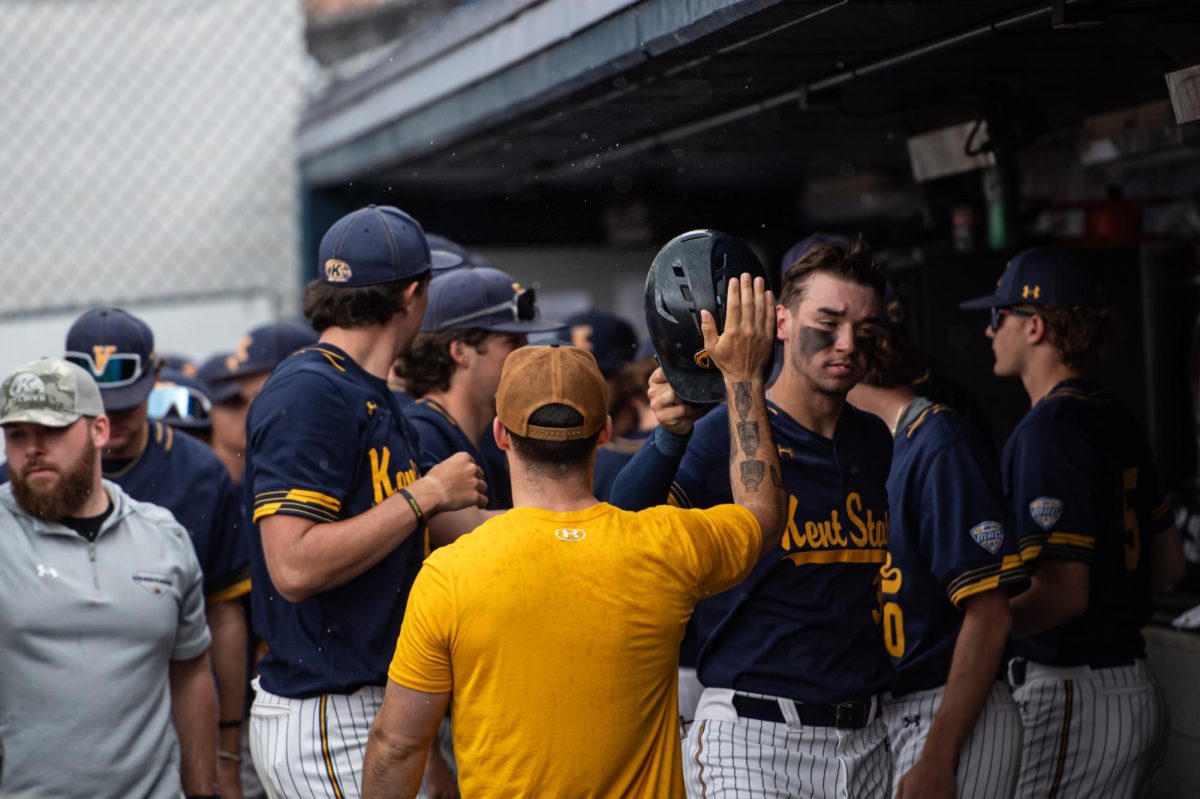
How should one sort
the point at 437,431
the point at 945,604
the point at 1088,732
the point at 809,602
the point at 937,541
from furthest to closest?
the point at 1088,732, the point at 437,431, the point at 945,604, the point at 937,541, the point at 809,602

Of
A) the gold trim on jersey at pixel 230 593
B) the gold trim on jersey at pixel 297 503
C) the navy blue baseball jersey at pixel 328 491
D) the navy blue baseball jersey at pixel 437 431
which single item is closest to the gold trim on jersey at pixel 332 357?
the navy blue baseball jersey at pixel 328 491

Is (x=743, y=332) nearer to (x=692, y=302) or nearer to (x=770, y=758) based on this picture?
(x=692, y=302)

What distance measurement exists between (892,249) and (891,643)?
368 cm

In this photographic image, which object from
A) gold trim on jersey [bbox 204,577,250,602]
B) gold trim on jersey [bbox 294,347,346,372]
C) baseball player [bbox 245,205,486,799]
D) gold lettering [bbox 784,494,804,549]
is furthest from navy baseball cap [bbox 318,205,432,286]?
gold trim on jersey [bbox 204,577,250,602]

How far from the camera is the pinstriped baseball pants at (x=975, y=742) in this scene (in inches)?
156

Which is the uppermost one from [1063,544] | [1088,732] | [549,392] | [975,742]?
[549,392]

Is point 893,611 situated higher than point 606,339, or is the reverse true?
point 606,339

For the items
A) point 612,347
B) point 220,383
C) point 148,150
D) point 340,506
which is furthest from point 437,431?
point 148,150

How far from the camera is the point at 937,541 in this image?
3963mm

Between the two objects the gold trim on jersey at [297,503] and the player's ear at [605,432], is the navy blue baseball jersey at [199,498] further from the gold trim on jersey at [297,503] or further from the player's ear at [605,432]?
the player's ear at [605,432]

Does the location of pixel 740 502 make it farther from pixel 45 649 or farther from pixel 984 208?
pixel 984 208

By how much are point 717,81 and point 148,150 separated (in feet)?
21.8

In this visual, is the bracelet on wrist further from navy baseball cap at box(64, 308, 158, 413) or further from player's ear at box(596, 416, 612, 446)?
navy baseball cap at box(64, 308, 158, 413)

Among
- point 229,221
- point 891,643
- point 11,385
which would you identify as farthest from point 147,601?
point 229,221
